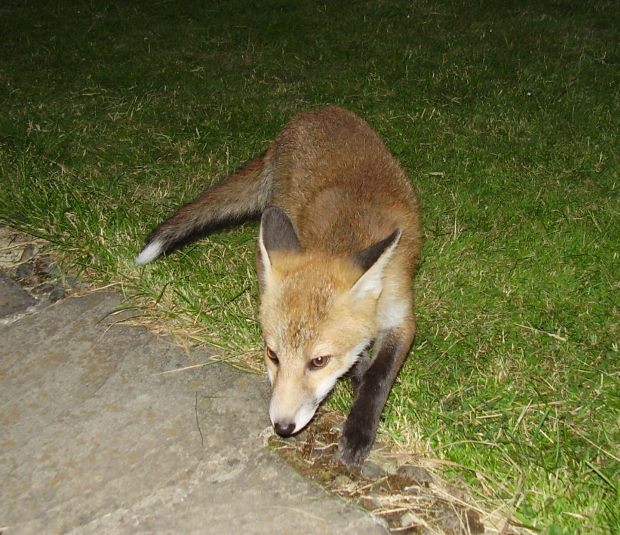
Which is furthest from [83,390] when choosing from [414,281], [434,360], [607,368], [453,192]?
[453,192]

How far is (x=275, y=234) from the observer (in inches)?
118

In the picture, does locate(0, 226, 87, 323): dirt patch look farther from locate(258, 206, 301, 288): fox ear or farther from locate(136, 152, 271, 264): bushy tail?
locate(258, 206, 301, 288): fox ear

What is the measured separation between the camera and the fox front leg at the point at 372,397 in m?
2.70

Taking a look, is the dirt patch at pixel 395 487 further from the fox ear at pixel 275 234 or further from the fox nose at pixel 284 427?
the fox ear at pixel 275 234

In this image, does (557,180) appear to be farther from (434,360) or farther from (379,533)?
(379,533)

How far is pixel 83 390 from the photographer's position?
9.88 ft

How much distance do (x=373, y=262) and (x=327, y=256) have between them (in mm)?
387

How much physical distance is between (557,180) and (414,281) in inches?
71.6

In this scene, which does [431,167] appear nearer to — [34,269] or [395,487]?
[34,269]

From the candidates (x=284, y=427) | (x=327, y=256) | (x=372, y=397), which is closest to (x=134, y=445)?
(x=284, y=427)

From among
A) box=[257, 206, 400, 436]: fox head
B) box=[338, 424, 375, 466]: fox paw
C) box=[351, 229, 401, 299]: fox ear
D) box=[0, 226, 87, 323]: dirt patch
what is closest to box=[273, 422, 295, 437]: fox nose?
box=[257, 206, 400, 436]: fox head

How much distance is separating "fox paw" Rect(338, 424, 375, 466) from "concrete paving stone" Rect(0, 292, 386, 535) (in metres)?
0.21

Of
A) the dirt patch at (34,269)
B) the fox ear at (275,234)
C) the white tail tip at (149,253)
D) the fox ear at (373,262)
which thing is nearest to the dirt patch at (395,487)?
the fox ear at (373,262)

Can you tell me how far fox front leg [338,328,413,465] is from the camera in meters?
2.70
